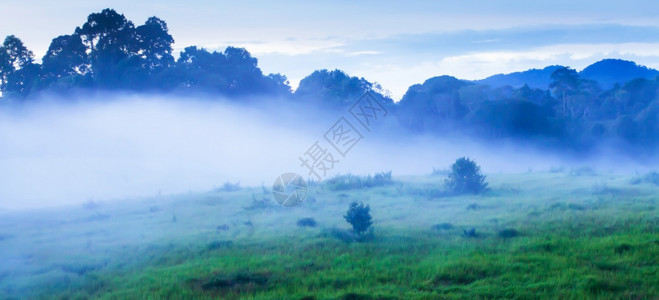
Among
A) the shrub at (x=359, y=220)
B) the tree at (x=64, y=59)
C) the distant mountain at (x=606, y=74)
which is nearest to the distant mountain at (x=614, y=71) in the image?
the distant mountain at (x=606, y=74)

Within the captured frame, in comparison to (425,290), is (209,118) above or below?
above

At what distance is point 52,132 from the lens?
154 feet

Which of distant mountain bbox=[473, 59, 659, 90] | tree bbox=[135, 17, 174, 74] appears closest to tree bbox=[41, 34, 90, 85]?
tree bbox=[135, 17, 174, 74]

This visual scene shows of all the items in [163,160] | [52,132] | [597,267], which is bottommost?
[597,267]

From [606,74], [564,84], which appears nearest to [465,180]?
[564,84]

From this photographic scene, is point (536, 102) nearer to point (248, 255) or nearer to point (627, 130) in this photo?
point (627, 130)

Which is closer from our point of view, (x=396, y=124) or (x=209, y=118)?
(x=209, y=118)

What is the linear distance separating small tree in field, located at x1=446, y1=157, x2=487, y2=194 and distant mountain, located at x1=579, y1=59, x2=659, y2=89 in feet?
193

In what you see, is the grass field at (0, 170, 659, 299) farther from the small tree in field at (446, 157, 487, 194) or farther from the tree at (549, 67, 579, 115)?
the tree at (549, 67, 579, 115)

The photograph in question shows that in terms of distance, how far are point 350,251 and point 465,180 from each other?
1183 cm

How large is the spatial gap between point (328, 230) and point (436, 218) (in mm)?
4060

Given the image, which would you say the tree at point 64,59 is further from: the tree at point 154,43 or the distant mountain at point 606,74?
the distant mountain at point 606,74

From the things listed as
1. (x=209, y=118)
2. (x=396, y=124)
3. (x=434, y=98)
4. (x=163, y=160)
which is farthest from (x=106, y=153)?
(x=434, y=98)

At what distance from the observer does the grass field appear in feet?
31.8
